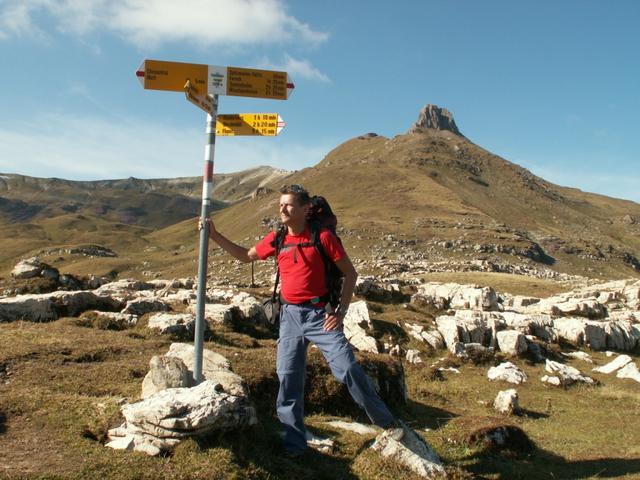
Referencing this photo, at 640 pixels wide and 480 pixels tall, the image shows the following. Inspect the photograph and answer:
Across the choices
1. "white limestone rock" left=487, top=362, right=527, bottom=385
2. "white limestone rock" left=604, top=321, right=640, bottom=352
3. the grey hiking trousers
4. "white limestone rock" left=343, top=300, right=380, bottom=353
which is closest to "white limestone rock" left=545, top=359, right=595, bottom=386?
"white limestone rock" left=487, top=362, right=527, bottom=385

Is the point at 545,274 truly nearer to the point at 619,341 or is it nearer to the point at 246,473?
the point at 619,341

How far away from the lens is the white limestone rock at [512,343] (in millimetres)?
23656

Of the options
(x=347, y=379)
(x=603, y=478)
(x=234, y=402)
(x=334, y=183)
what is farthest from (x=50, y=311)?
(x=334, y=183)

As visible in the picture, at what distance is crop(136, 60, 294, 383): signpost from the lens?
7.67 m

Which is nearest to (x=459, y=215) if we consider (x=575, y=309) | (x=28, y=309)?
(x=575, y=309)

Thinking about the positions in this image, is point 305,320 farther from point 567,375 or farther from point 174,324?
point 567,375

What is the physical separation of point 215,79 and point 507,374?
684 inches

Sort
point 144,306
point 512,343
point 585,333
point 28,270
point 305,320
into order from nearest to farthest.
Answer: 1. point 305,320
2. point 144,306
3. point 512,343
4. point 585,333
5. point 28,270

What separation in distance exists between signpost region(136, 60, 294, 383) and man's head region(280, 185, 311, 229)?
1.15 metres

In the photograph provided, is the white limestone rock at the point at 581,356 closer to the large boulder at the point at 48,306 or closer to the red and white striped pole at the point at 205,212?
the large boulder at the point at 48,306

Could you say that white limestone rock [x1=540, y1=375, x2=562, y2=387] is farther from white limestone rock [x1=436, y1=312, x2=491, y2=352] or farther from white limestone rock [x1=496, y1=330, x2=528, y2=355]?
white limestone rock [x1=436, y1=312, x2=491, y2=352]

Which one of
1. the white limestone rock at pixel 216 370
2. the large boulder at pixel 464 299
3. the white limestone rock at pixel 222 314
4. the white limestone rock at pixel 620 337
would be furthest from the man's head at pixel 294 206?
the large boulder at pixel 464 299

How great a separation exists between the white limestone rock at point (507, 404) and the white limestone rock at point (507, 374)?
421 cm

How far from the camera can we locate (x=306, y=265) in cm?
750
